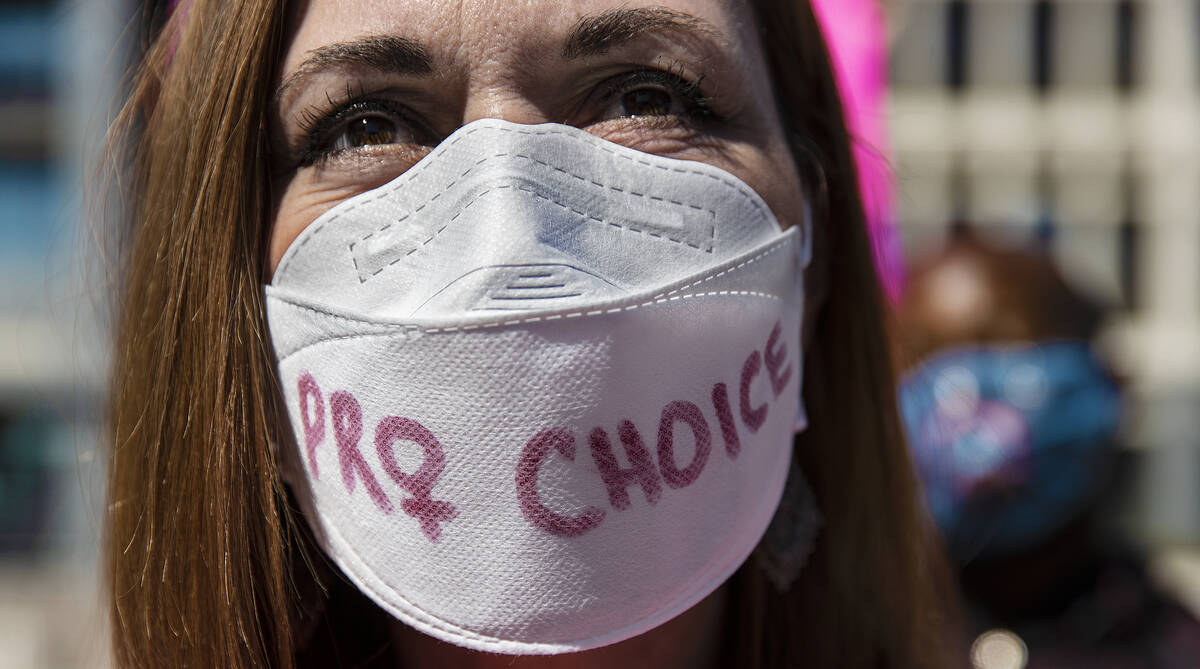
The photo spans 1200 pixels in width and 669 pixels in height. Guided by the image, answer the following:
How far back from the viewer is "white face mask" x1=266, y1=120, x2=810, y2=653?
1313mm

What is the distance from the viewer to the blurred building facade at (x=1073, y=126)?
20.6 meters

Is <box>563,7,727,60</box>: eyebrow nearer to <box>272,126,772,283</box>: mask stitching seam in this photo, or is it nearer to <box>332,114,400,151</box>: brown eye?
<box>272,126,772,283</box>: mask stitching seam

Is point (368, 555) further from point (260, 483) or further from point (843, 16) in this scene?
point (843, 16)

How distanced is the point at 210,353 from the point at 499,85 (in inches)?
20.9

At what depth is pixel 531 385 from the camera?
130 cm

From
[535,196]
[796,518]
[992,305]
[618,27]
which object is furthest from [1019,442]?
[535,196]

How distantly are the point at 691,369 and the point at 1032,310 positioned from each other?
3.16 meters

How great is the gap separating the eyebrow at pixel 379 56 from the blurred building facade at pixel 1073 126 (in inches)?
789

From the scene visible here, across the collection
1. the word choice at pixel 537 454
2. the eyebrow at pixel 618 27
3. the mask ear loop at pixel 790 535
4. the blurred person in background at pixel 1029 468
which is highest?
the eyebrow at pixel 618 27

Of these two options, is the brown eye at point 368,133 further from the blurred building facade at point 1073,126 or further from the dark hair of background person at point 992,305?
the blurred building facade at point 1073,126

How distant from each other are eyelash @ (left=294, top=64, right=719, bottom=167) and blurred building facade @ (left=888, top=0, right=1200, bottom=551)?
19.8 meters

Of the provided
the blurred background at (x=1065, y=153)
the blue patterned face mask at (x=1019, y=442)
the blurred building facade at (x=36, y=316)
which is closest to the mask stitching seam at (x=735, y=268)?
the blue patterned face mask at (x=1019, y=442)

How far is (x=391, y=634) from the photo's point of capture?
67.1 inches

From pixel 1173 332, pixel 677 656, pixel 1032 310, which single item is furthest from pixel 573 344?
pixel 1173 332
